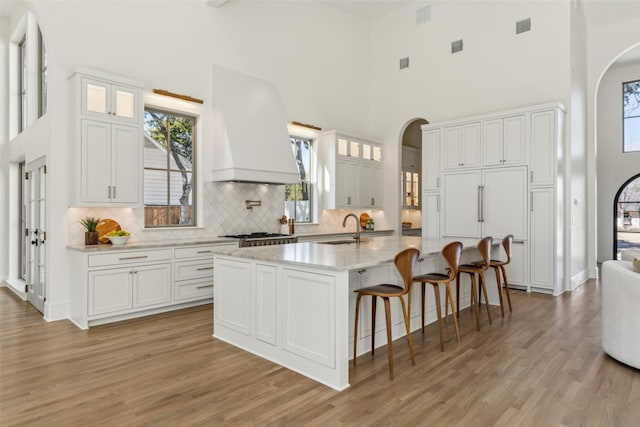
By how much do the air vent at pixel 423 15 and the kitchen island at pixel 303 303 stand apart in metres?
5.68

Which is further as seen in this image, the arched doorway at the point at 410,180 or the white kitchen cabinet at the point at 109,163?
the arched doorway at the point at 410,180

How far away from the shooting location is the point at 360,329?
3.60 meters

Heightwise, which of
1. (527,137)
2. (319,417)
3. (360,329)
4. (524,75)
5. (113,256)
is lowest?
(319,417)

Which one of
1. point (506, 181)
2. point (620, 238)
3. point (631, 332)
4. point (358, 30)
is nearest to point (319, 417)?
point (631, 332)

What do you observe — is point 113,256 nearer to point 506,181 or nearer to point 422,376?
point 422,376

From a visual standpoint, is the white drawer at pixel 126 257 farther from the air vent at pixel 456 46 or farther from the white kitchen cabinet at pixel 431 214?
the air vent at pixel 456 46

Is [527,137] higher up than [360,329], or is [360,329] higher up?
[527,137]

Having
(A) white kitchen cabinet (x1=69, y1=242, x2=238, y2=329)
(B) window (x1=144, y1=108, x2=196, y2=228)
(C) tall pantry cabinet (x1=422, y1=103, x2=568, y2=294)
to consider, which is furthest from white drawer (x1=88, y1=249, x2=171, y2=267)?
(C) tall pantry cabinet (x1=422, y1=103, x2=568, y2=294)

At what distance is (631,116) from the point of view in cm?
951

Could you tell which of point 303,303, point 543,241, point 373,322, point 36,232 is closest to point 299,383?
point 303,303

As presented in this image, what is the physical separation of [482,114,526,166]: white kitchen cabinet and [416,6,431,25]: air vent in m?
2.70

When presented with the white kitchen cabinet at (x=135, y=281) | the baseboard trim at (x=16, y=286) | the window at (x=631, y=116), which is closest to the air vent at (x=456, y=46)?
the window at (x=631, y=116)

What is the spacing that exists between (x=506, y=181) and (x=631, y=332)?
368 cm

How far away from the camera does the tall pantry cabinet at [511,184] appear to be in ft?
20.2
